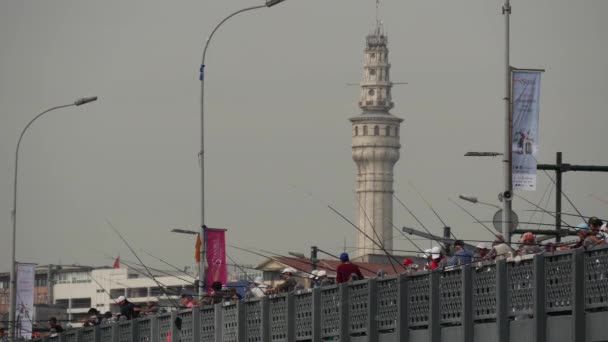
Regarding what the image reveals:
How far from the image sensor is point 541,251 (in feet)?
75.8

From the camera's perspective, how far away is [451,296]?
25.3 metres

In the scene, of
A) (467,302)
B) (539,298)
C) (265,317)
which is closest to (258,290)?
(265,317)

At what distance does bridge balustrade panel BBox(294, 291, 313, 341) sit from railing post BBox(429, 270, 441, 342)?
4.12 m

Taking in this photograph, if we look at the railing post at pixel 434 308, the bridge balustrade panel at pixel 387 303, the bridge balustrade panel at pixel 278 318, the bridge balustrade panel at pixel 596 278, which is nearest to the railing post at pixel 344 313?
the bridge balustrade panel at pixel 387 303

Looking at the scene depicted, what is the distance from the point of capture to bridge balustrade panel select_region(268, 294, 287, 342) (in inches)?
1204

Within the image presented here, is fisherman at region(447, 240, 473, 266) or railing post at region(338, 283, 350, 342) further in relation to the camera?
railing post at region(338, 283, 350, 342)

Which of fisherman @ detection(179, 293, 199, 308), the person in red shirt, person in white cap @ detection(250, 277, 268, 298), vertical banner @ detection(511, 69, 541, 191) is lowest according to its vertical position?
the person in red shirt

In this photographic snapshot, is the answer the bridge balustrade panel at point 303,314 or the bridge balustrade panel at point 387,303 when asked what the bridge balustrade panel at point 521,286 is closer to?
the bridge balustrade panel at point 387,303

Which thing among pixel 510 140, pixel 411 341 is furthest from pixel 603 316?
pixel 510 140

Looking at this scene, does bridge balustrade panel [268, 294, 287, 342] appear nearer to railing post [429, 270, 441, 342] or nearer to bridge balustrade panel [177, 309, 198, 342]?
bridge balustrade panel [177, 309, 198, 342]

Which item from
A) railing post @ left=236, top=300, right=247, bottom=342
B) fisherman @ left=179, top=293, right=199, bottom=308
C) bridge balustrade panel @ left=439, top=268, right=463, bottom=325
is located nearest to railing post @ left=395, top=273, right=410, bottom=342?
bridge balustrade panel @ left=439, top=268, right=463, bottom=325

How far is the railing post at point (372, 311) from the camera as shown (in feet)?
90.8

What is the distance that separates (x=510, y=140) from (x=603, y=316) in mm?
19045

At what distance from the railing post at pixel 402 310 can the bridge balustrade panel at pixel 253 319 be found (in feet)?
16.7
